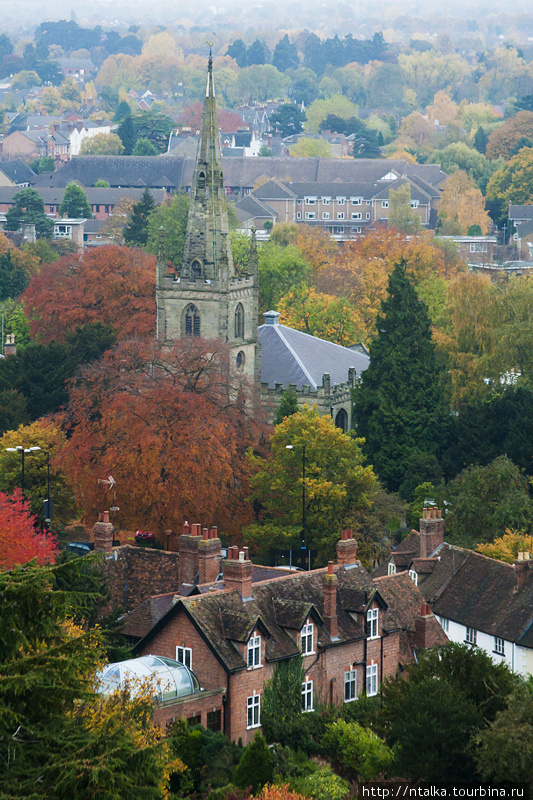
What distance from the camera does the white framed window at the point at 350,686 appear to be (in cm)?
5709

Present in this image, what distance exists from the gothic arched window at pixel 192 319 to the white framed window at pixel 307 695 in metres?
40.0

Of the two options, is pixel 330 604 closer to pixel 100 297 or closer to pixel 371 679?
pixel 371 679

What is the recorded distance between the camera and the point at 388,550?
2982 inches

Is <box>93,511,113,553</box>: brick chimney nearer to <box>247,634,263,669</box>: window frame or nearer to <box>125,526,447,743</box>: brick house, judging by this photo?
<box>125,526,447,743</box>: brick house

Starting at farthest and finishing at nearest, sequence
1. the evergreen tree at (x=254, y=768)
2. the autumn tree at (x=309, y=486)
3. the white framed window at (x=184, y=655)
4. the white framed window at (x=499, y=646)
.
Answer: the autumn tree at (x=309, y=486) → the white framed window at (x=499, y=646) → the white framed window at (x=184, y=655) → the evergreen tree at (x=254, y=768)

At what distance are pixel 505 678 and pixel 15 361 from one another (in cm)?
5422

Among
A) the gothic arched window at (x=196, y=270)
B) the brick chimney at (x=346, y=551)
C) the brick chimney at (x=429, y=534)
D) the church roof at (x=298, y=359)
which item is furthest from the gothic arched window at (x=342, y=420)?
the brick chimney at (x=346, y=551)

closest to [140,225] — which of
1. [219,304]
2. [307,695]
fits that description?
[219,304]

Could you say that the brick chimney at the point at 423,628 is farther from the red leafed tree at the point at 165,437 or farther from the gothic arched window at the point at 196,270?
the gothic arched window at the point at 196,270

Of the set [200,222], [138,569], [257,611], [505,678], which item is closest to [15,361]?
[200,222]

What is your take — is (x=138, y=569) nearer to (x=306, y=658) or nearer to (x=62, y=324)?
(x=306, y=658)

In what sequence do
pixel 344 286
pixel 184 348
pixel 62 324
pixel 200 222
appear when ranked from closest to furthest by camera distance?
pixel 184 348 → pixel 200 222 → pixel 62 324 → pixel 344 286

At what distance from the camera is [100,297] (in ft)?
372

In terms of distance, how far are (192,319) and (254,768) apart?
47.2 meters
